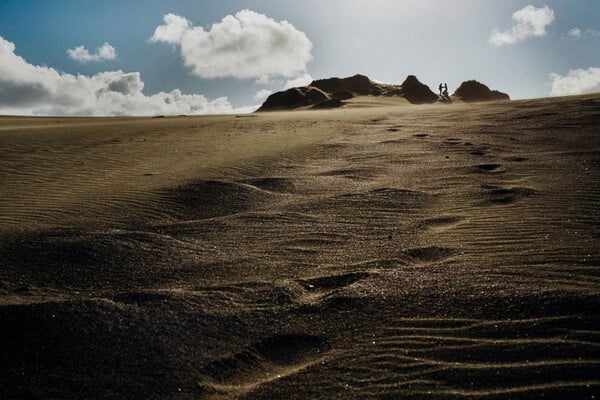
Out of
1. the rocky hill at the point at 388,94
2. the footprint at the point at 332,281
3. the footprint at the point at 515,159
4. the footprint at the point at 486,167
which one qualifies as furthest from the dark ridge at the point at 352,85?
the footprint at the point at 332,281

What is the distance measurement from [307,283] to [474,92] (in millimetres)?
64575

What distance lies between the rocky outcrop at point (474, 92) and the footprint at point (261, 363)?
6266cm

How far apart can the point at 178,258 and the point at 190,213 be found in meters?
1.52

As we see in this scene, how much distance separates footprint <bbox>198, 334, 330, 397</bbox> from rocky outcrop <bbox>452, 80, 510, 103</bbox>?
6266cm

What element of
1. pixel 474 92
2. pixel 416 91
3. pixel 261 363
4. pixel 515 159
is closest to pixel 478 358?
pixel 261 363

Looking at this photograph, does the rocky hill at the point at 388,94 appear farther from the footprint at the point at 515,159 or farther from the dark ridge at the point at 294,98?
the footprint at the point at 515,159

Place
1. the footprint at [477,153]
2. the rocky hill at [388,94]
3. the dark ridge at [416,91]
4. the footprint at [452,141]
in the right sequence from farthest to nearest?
the dark ridge at [416,91] < the rocky hill at [388,94] < the footprint at [452,141] < the footprint at [477,153]

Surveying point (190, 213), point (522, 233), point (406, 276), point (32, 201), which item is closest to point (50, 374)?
point (406, 276)

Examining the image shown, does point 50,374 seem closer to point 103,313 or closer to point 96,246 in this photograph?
point 103,313

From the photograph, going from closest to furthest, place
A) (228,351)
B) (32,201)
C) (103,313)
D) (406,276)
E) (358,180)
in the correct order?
(228,351)
(103,313)
(406,276)
(32,201)
(358,180)

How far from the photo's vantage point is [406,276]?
3723 mm

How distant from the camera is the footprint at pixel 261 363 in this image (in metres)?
2.59

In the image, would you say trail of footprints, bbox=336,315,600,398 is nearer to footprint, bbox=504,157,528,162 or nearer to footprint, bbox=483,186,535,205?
footprint, bbox=483,186,535,205

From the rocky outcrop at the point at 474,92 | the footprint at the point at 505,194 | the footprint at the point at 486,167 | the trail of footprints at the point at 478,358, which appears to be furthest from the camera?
the rocky outcrop at the point at 474,92
